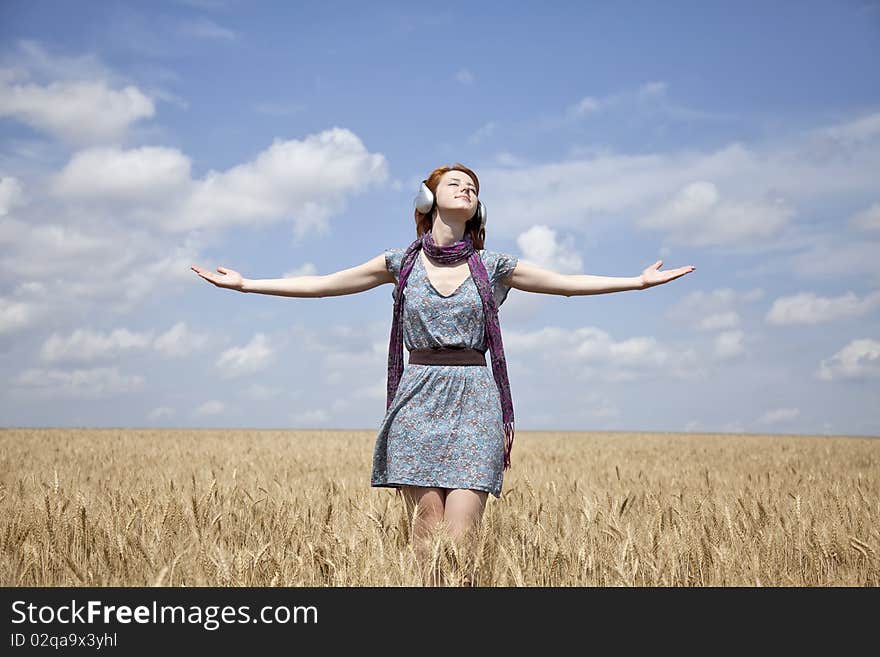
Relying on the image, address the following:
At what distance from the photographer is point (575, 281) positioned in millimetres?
3941

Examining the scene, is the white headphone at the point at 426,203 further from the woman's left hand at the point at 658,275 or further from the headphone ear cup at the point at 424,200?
the woman's left hand at the point at 658,275

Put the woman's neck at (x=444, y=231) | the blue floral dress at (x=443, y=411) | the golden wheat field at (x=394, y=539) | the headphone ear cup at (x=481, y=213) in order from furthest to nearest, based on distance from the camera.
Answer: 1. the headphone ear cup at (x=481, y=213)
2. the woman's neck at (x=444, y=231)
3. the blue floral dress at (x=443, y=411)
4. the golden wheat field at (x=394, y=539)

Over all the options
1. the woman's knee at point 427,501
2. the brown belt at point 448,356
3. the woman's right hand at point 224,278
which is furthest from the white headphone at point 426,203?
the woman's knee at point 427,501

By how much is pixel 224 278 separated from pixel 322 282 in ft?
1.61

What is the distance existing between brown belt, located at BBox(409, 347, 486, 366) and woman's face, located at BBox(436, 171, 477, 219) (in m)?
0.66

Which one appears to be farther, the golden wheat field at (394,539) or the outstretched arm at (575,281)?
the outstretched arm at (575,281)

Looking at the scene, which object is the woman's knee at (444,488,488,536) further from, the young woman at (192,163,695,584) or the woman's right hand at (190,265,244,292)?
the woman's right hand at (190,265,244,292)

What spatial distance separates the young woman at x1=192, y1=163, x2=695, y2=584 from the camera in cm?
352

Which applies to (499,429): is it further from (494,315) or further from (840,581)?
(840,581)

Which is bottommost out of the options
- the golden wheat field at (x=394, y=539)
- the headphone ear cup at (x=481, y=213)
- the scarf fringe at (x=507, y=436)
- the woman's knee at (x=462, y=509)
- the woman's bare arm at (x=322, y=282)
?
the golden wheat field at (x=394, y=539)

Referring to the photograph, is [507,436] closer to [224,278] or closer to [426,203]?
[426,203]

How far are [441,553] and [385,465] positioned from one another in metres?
0.98

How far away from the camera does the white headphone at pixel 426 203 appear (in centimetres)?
387

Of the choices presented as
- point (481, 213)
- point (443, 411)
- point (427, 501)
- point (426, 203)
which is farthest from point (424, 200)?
point (427, 501)
